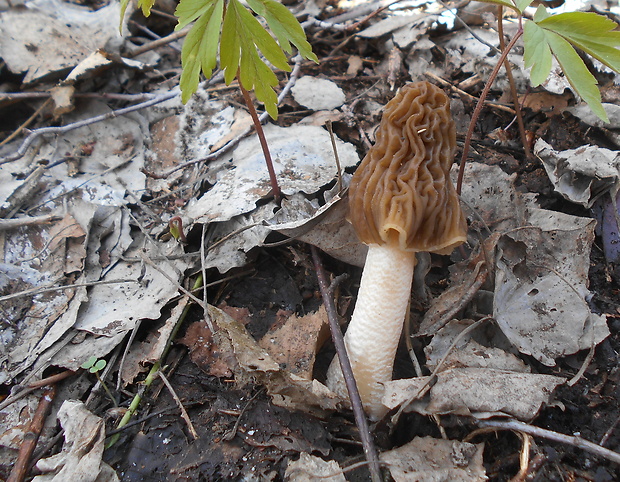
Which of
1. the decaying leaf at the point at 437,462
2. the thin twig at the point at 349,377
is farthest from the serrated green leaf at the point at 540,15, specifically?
the decaying leaf at the point at 437,462

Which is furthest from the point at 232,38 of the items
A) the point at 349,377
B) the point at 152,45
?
the point at 152,45

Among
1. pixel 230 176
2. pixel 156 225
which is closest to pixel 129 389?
pixel 156 225

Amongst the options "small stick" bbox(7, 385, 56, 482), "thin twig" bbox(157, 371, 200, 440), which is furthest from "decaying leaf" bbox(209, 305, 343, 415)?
"small stick" bbox(7, 385, 56, 482)

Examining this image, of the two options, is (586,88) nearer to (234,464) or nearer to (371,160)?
(371,160)

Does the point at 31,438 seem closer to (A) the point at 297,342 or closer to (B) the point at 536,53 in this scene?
(A) the point at 297,342

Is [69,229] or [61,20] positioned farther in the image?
[61,20]
